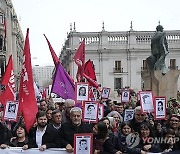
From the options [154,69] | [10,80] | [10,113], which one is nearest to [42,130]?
[10,113]

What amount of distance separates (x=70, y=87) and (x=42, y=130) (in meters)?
3.38

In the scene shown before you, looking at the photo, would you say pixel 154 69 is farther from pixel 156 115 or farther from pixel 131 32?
pixel 131 32

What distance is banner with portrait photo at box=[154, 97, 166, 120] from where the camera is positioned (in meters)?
7.12

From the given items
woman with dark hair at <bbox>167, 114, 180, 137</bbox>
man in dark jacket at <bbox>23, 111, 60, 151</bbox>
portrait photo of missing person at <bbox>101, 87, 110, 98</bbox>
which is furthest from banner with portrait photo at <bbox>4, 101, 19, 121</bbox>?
portrait photo of missing person at <bbox>101, 87, 110, 98</bbox>

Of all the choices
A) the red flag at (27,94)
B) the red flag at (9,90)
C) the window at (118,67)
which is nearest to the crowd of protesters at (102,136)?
the red flag at (27,94)

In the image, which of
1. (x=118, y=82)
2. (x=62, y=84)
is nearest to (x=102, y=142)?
(x=62, y=84)

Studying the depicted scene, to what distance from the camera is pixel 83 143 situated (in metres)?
4.88

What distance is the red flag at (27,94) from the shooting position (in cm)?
661

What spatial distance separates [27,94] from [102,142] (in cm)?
221

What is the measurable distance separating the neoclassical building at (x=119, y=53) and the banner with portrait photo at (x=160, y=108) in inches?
1631

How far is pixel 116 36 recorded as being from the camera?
5056 centimetres

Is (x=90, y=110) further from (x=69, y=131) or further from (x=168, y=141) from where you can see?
(x=168, y=141)

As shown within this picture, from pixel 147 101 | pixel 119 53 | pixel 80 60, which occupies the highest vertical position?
pixel 119 53

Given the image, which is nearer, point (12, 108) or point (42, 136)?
point (42, 136)
